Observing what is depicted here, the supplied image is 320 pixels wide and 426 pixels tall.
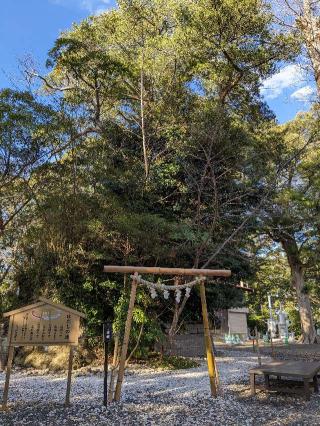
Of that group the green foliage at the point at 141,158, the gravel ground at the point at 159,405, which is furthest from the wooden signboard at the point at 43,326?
the green foliage at the point at 141,158

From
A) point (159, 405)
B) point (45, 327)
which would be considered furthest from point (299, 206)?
point (45, 327)

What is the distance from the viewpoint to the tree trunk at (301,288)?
19578mm

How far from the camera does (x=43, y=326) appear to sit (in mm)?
5391

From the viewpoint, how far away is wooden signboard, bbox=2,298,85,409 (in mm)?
5312

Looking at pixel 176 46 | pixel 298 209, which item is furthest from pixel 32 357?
pixel 298 209

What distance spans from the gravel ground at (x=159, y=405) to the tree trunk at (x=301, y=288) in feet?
43.3

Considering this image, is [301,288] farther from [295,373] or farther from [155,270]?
[155,270]

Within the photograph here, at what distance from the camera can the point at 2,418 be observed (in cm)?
465

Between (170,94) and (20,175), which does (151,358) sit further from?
(170,94)

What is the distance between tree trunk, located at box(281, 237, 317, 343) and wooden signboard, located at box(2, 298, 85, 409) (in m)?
15.8

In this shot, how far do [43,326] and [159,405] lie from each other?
6.55 feet

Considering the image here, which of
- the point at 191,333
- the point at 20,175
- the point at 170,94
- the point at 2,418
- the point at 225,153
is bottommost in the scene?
the point at 2,418

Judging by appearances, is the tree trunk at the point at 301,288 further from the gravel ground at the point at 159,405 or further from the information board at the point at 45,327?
the information board at the point at 45,327

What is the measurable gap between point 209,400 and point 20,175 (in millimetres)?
7168
